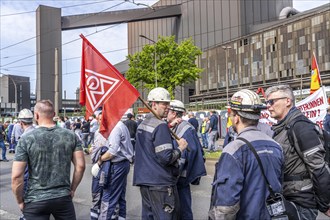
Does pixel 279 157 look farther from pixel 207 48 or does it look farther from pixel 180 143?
pixel 207 48

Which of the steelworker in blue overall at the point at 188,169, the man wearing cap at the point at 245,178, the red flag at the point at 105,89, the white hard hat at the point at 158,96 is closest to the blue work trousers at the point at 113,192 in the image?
the red flag at the point at 105,89

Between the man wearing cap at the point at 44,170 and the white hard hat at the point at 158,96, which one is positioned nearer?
the man wearing cap at the point at 44,170

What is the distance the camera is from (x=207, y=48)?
6022cm

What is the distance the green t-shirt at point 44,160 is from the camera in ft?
11.8

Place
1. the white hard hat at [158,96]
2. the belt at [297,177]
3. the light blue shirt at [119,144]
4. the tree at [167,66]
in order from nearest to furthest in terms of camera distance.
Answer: the belt at [297,177], the white hard hat at [158,96], the light blue shirt at [119,144], the tree at [167,66]

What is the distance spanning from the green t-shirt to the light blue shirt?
5.25 feet

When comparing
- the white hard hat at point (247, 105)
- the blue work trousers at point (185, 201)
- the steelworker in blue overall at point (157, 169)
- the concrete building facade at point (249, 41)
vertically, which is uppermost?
the concrete building facade at point (249, 41)

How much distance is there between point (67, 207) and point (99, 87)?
1.51 meters

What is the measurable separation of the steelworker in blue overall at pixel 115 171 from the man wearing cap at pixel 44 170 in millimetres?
1554

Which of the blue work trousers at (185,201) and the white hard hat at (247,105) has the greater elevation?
the white hard hat at (247,105)

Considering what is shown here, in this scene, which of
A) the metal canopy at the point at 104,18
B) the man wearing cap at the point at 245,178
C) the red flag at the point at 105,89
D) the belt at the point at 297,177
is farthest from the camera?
the metal canopy at the point at 104,18

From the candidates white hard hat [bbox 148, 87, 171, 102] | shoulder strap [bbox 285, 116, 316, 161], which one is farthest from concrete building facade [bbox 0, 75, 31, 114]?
shoulder strap [bbox 285, 116, 316, 161]

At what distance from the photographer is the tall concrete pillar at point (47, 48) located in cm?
5147

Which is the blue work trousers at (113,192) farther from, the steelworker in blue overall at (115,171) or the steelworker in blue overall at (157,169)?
the steelworker in blue overall at (157,169)
